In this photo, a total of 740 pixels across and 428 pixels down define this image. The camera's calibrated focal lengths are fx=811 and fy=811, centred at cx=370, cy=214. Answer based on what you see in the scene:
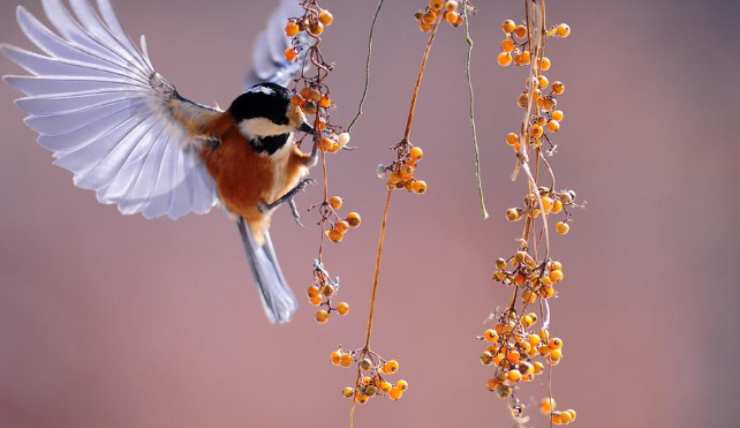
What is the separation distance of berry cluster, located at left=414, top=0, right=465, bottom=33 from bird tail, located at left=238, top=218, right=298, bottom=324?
711 millimetres

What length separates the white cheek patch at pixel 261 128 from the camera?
112 cm

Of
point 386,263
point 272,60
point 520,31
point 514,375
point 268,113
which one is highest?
point 386,263

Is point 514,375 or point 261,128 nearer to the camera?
point 514,375

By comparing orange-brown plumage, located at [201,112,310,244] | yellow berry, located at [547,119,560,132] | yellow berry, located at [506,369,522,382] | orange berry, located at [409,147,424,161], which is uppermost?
orange-brown plumage, located at [201,112,310,244]

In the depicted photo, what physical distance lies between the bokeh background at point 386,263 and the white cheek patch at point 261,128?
1014mm

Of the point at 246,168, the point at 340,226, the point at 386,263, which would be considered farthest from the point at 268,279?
the point at 386,263

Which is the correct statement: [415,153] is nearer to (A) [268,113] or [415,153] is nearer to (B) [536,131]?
(B) [536,131]

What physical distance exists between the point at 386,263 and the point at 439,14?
161 cm

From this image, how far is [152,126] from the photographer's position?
130 cm

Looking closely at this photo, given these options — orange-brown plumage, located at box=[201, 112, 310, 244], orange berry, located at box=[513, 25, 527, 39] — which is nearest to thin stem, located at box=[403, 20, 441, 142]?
orange berry, located at box=[513, 25, 527, 39]

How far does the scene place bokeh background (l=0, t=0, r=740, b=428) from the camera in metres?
2.27

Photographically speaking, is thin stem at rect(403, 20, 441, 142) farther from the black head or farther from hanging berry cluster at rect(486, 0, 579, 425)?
the black head

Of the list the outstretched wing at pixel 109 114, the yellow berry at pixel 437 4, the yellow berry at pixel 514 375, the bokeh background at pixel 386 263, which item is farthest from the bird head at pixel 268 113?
the bokeh background at pixel 386 263

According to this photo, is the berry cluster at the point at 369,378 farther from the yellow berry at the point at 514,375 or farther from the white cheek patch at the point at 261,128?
the white cheek patch at the point at 261,128
